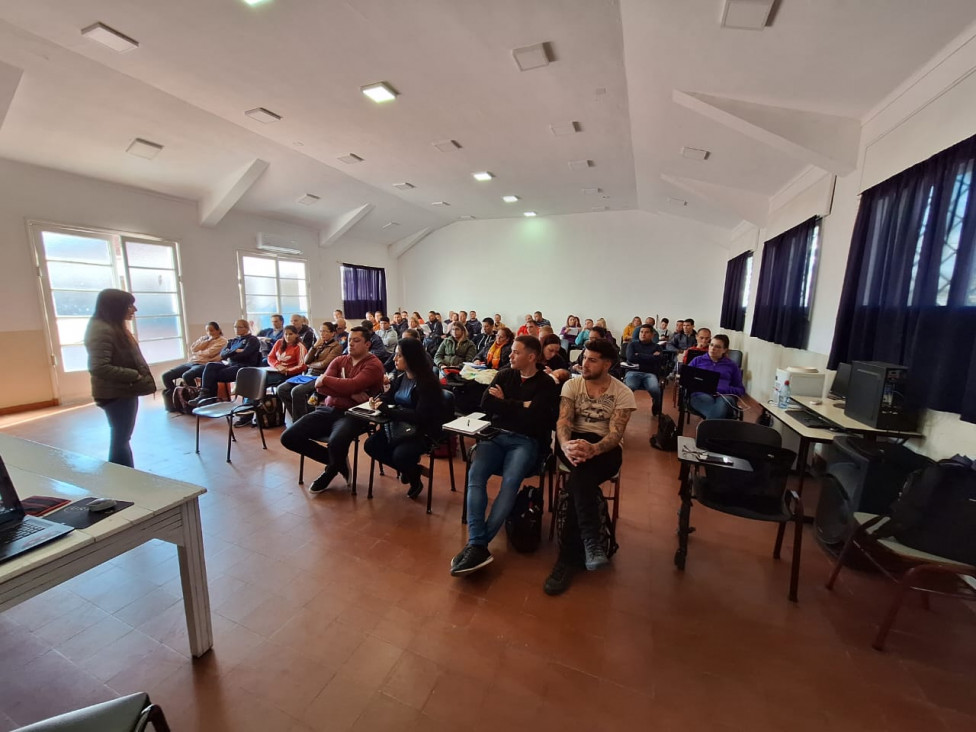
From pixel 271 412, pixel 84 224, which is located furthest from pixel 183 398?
pixel 84 224

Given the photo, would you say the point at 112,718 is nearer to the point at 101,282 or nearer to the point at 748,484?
the point at 748,484

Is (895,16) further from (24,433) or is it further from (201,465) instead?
(24,433)

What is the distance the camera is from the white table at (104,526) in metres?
1.16

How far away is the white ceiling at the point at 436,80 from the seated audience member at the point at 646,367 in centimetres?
232

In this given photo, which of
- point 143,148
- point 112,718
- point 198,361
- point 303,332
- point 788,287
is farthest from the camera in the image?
point 303,332

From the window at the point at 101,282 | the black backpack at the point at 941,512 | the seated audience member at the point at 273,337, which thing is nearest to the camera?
the black backpack at the point at 941,512

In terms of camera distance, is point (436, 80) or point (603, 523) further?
point (436, 80)

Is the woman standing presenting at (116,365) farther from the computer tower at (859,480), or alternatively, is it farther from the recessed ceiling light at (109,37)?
the computer tower at (859,480)

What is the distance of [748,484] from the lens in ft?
7.25

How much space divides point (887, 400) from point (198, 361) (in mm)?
7357

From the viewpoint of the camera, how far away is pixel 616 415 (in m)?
2.41

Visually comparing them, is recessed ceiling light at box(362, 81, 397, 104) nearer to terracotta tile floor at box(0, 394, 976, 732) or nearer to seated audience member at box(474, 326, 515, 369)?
seated audience member at box(474, 326, 515, 369)

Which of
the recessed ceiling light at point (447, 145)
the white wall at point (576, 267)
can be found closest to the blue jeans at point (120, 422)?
the recessed ceiling light at point (447, 145)

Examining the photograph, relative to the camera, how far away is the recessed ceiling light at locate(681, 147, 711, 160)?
4.52 m
